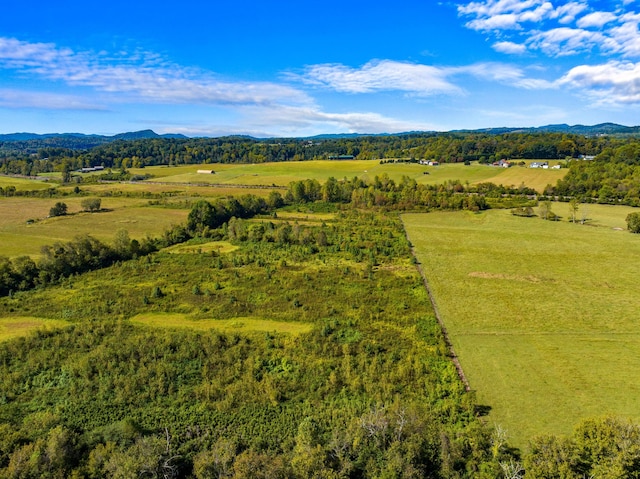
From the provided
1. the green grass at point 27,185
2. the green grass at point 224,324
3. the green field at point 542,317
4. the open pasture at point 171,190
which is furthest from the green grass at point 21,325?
the green grass at point 27,185

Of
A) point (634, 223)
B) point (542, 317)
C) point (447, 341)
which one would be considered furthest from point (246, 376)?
point (634, 223)

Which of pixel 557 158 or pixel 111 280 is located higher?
pixel 557 158

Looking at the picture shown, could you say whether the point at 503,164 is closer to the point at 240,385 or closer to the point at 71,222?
the point at 71,222

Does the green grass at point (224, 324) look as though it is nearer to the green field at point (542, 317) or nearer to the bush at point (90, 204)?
the green field at point (542, 317)

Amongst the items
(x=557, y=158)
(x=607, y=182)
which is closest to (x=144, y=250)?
(x=607, y=182)

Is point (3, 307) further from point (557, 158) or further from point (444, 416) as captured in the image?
point (557, 158)

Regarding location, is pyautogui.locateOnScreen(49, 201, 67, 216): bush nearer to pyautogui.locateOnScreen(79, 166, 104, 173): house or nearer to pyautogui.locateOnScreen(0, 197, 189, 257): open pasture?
pyautogui.locateOnScreen(0, 197, 189, 257): open pasture
